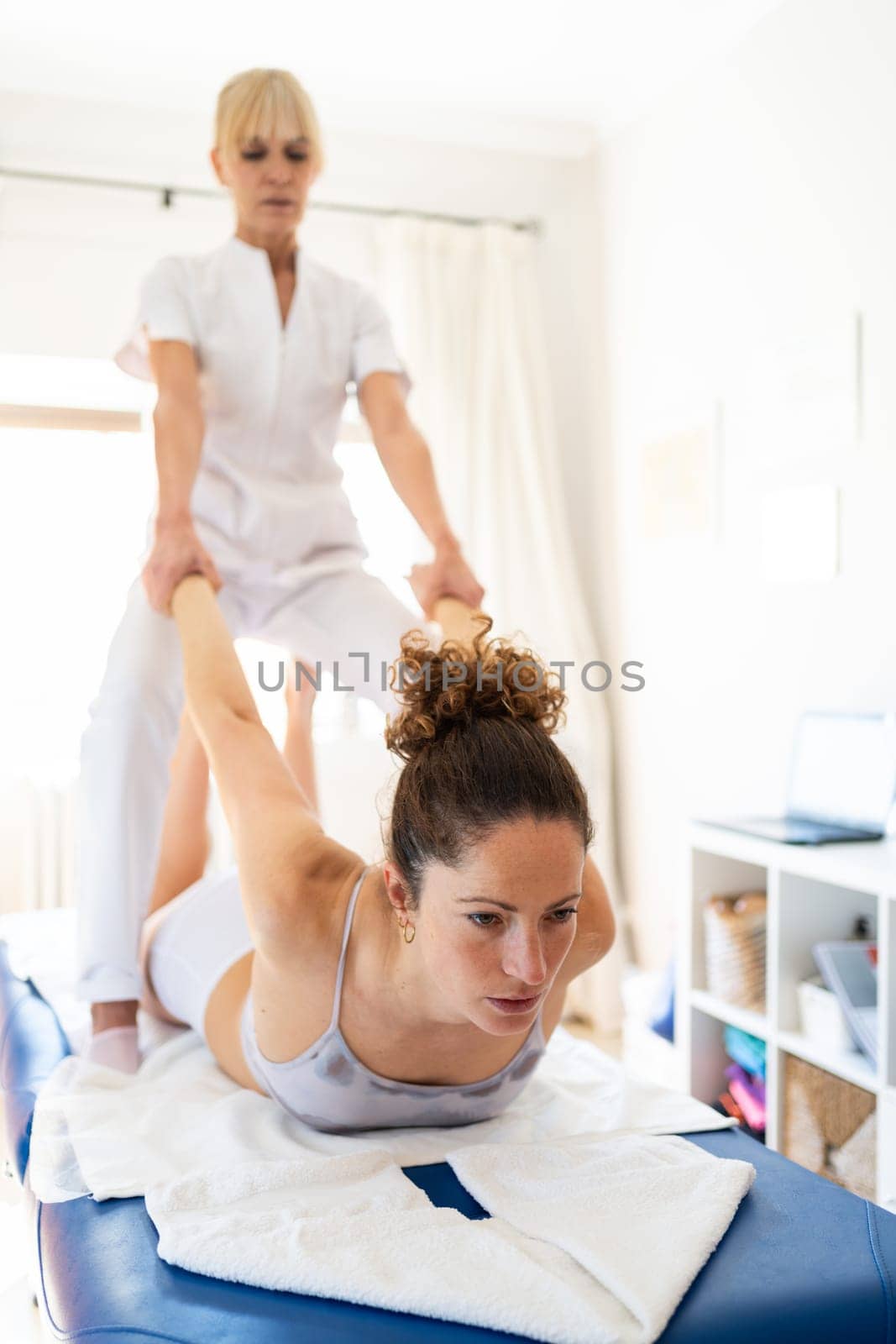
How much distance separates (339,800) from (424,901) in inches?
106

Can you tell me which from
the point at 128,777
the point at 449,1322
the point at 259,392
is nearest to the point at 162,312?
the point at 259,392

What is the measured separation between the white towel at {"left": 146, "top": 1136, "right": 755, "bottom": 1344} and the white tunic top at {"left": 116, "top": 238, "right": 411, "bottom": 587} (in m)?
1.12

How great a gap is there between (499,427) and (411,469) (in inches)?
74.7

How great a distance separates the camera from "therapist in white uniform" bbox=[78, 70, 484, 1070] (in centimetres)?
188

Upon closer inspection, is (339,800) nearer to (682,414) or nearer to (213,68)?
(682,414)

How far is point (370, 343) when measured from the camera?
7.48 feet

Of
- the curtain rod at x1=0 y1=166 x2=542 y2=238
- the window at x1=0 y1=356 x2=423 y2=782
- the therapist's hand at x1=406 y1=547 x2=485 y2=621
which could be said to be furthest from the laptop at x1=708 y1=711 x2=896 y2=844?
the curtain rod at x1=0 y1=166 x2=542 y2=238

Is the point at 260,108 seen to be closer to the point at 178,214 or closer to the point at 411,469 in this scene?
the point at 411,469

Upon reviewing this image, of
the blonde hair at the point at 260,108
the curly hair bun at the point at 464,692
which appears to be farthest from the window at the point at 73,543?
the curly hair bun at the point at 464,692

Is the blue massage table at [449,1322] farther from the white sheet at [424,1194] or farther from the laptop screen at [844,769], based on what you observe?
the laptop screen at [844,769]

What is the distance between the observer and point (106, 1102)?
1596 millimetres

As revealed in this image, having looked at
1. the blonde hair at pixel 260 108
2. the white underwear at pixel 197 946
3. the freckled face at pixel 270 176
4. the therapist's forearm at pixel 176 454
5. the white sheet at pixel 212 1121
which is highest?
the blonde hair at pixel 260 108

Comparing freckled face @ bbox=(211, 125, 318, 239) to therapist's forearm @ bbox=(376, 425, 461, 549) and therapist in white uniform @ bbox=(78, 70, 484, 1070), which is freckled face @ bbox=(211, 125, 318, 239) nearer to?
therapist in white uniform @ bbox=(78, 70, 484, 1070)

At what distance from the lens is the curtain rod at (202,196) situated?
358cm
